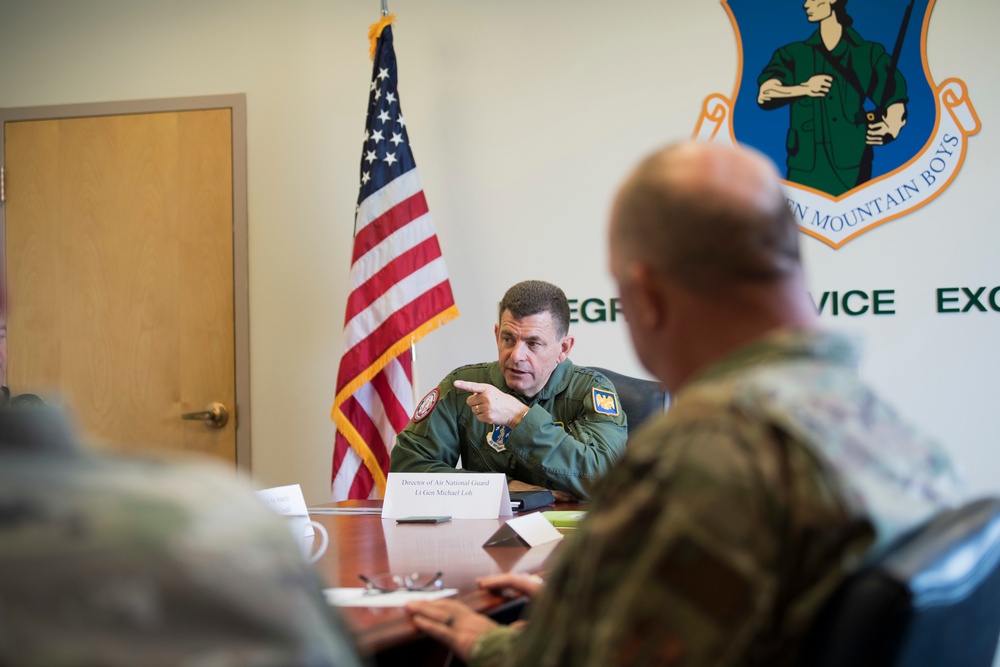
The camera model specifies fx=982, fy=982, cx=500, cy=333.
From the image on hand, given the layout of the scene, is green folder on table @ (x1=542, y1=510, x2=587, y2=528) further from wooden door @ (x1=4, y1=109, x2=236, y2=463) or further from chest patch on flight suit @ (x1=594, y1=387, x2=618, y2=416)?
wooden door @ (x1=4, y1=109, x2=236, y2=463)

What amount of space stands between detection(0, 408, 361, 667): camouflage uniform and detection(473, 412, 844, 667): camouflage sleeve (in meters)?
0.23

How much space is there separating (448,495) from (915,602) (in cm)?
161

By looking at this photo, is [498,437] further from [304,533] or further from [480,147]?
[480,147]

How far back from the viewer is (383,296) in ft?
12.0

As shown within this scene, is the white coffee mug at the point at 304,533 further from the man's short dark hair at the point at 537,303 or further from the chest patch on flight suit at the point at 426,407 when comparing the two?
the man's short dark hair at the point at 537,303

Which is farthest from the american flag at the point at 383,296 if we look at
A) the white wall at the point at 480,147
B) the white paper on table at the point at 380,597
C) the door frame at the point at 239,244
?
the white paper on table at the point at 380,597

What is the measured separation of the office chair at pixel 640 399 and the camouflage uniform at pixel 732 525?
2.09m

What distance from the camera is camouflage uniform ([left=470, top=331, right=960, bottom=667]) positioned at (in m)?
0.80

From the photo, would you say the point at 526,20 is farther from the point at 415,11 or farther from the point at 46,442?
the point at 46,442

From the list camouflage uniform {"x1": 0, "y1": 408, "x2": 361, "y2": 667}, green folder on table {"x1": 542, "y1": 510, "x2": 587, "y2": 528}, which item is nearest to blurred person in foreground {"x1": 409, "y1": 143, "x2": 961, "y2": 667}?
camouflage uniform {"x1": 0, "y1": 408, "x2": 361, "y2": 667}

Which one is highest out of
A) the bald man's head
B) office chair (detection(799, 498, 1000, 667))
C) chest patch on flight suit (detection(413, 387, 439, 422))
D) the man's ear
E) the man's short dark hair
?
the bald man's head

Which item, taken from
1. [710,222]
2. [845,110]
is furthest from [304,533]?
[845,110]

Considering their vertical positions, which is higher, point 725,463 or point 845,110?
point 845,110

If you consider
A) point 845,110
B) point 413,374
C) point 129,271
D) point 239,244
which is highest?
point 845,110
